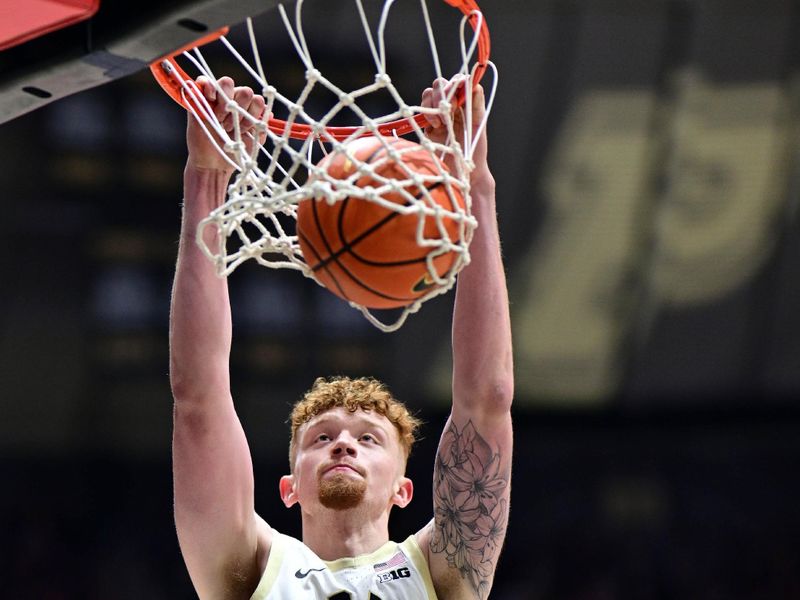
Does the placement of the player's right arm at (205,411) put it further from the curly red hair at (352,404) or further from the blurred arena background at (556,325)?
the blurred arena background at (556,325)

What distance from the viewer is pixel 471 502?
2.99m

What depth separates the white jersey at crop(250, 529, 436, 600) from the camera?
9.93 ft

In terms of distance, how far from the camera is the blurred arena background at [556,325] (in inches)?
254

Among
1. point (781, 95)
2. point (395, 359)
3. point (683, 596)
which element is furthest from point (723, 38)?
point (683, 596)

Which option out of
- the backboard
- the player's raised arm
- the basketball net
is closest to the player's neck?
the player's raised arm

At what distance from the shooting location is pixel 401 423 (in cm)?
342

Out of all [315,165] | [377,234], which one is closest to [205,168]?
[315,165]

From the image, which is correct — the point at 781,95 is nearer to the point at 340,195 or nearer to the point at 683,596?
the point at 683,596

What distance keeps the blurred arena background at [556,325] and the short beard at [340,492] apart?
3.35 metres

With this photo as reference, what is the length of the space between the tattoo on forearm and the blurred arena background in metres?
3.57

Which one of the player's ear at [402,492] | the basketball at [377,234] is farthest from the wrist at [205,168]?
the player's ear at [402,492]

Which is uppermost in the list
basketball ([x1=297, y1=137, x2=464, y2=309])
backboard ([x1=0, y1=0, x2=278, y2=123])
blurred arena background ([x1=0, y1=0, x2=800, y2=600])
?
backboard ([x1=0, y1=0, x2=278, y2=123])

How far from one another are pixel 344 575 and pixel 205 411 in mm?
611

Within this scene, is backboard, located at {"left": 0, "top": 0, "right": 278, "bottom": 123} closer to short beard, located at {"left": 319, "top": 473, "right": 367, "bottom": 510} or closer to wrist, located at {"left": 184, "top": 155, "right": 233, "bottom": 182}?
wrist, located at {"left": 184, "top": 155, "right": 233, "bottom": 182}
